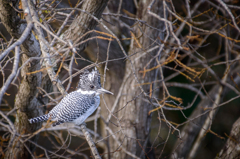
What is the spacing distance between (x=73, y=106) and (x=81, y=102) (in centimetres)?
11

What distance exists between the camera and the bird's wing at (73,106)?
2299 mm

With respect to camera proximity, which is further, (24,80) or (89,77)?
(89,77)

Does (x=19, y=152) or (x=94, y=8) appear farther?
(x=19, y=152)

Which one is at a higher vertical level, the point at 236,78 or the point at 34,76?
the point at 34,76

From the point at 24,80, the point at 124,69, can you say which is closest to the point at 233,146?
the point at 124,69

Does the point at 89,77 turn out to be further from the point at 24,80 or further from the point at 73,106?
the point at 24,80

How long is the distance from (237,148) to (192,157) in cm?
130

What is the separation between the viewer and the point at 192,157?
3.51m

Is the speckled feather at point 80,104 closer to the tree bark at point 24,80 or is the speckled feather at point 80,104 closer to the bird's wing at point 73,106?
the bird's wing at point 73,106

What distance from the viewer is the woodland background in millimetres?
1638

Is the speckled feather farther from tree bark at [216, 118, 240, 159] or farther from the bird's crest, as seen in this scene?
tree bark at [216, 118, 240, 159]

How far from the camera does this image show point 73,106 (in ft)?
7.89

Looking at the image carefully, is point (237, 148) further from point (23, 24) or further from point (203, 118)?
point (23, 24)

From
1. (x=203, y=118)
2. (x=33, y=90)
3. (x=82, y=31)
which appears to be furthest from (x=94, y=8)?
(x=203, y=118)
